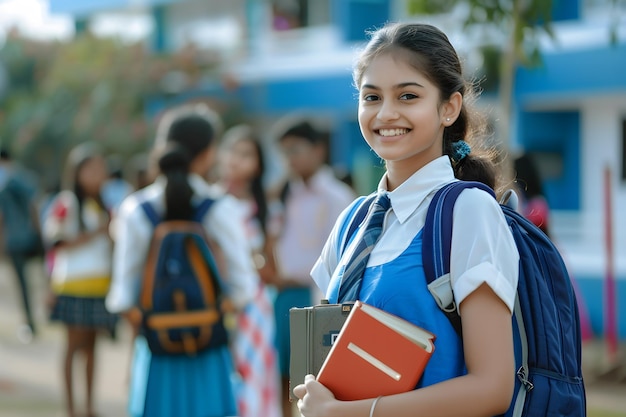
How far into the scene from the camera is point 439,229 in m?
2.16

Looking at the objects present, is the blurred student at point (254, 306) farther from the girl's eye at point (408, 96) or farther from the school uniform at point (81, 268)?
the girl's eye at point (408, 96)

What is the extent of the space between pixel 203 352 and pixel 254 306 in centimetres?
152

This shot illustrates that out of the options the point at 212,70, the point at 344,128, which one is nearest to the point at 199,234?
the point at 344,128

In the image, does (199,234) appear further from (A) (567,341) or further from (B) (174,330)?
(A) (567,341)

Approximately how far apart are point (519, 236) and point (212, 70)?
58.9 feet

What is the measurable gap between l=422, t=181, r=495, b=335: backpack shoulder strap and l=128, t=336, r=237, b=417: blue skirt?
9.78ft

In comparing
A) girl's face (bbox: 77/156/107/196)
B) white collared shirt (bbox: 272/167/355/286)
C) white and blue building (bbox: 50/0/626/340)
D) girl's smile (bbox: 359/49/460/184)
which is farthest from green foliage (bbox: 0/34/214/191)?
girl's smile (bbox: 359/49/460/184)

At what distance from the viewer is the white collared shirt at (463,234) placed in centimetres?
209

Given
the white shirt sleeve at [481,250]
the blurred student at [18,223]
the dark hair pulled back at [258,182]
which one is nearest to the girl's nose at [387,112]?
the white shirt sleeve at [481,250]

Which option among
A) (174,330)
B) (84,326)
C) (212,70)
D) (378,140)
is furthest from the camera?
(212,70)

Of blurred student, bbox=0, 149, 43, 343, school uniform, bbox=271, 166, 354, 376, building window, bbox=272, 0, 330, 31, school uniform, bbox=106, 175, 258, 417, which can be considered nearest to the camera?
school uniform, bbox=106, 175, 258, 417

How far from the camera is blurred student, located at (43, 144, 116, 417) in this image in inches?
281

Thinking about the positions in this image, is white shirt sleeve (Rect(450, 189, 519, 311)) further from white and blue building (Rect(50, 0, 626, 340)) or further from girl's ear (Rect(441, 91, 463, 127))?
white and blue building (Rect(50, 0, 626, 340))

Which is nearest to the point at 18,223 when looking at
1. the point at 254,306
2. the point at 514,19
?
the point at 254,306
